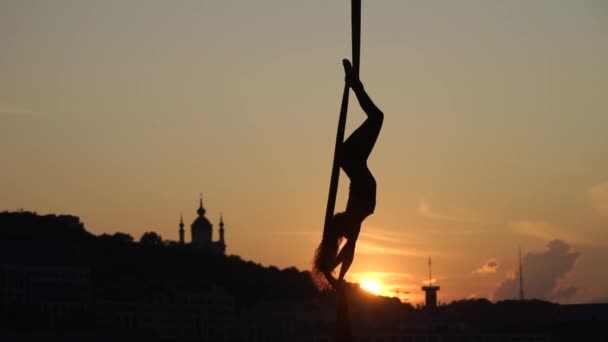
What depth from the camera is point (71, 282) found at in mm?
163250

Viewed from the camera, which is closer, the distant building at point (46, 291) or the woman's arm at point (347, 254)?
the woman's arm at point (347, 254)

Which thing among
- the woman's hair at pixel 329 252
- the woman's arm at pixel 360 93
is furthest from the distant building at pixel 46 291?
the woman's arm at pixel 360 93

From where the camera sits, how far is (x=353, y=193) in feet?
26.9

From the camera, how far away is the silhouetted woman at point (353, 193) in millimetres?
8094

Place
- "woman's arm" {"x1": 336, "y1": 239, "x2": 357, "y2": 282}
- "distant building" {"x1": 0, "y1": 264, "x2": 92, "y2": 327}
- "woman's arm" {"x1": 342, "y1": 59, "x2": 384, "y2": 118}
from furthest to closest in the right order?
"distant building" {"x1": 0, "y1": 264, "x2": 92, "y2": 327}
"woman's arm" {"x1": 336, "y1": 239, "x2": 357, "y2": 282}
"woman's arm" {"x1": 342, "y1": 59, "x2": 384, "y2": 118}

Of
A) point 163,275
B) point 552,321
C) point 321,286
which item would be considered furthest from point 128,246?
point 321,286

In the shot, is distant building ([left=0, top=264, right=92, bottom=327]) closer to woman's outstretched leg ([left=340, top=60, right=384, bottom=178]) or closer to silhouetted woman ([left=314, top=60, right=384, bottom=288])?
silhouetted woman ([left=314, top=60, right=384, bottom=288])

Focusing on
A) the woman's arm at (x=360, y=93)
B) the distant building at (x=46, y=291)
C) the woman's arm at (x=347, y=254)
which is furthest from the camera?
the distant building at (x=46, y=291)

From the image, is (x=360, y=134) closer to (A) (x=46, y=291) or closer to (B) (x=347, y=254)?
(B) (x=347, y=254)

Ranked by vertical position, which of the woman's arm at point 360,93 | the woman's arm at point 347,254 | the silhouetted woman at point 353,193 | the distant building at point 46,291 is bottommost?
the woman's arm at point 347,254

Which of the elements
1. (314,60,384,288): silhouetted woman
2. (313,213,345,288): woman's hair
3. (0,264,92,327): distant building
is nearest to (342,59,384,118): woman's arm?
(314,60,384,288): silhouetted woman

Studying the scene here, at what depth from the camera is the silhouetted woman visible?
8094mm

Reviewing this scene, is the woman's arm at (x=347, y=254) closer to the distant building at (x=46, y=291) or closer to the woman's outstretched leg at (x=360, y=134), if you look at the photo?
the woman's outstretched leg at (x=360, y=134)

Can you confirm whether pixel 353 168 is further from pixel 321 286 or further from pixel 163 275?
pixel 163 275
